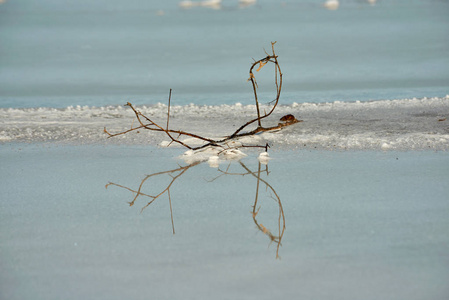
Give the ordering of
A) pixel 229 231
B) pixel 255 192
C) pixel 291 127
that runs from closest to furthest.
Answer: pixel 229 231
pixel 255 192
pixel 291 127

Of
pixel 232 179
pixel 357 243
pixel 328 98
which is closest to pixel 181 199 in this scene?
pixel 232 179

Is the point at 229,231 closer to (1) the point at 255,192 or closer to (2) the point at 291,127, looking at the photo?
(1) the point at 255,192

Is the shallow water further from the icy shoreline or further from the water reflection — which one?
the icy shoreline

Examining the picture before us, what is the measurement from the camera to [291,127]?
12.9 ft

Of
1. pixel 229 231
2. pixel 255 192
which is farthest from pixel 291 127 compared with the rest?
pixel 229 231

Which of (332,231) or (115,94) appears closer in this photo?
(332,231)

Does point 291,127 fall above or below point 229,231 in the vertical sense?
above

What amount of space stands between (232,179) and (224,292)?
3.78 feet

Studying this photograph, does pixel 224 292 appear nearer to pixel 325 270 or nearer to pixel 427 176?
pixel 325 270

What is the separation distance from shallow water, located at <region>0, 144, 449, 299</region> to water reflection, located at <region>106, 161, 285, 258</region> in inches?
0.6

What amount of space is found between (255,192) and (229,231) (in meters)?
0.48

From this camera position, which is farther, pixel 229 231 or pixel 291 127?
pixel 291 127

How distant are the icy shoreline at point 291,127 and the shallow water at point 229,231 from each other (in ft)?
1.49

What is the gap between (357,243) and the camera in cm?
183
